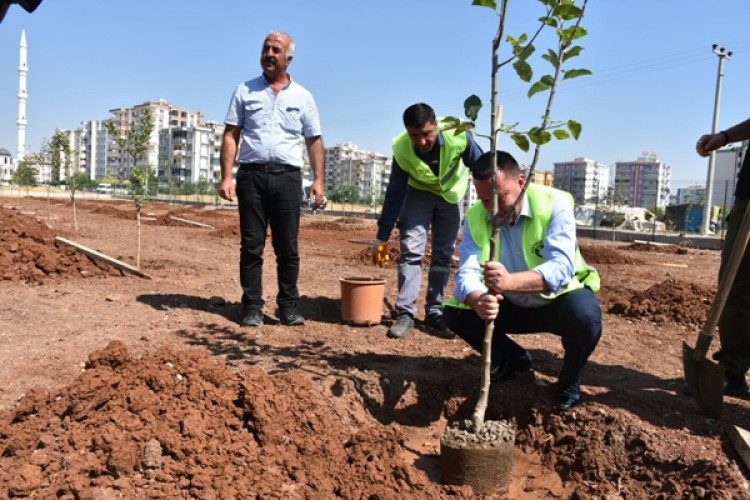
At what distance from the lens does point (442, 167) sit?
4.40m

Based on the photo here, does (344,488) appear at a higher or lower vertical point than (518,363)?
lower

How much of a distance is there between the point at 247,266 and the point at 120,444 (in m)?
2.31

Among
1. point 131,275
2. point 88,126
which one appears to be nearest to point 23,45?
point 88,126

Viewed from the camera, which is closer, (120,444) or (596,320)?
(120,444)

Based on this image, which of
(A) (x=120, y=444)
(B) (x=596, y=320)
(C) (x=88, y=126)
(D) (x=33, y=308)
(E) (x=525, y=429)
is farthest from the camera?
(C) (x=88, y=126)

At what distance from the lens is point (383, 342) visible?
4.22m

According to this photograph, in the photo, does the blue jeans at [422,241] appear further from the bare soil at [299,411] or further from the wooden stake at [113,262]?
the wooden stake at [113,262]

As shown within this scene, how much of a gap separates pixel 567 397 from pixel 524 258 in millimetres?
732

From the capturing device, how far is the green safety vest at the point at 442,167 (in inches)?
172

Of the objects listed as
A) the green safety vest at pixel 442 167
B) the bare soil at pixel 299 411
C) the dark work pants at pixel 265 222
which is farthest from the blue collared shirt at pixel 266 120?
the bare soil at pixel 299 411

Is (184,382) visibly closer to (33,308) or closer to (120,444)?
(120,444)

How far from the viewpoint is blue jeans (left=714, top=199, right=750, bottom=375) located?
3252mm

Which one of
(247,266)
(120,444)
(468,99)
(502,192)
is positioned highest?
(468,99)

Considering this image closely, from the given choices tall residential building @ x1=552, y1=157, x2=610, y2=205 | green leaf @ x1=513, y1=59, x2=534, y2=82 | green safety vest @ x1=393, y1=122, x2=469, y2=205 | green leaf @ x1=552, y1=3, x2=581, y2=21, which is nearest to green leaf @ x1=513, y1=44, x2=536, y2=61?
green leaf @ x1=513, y1=59, x2=534, y2=82
